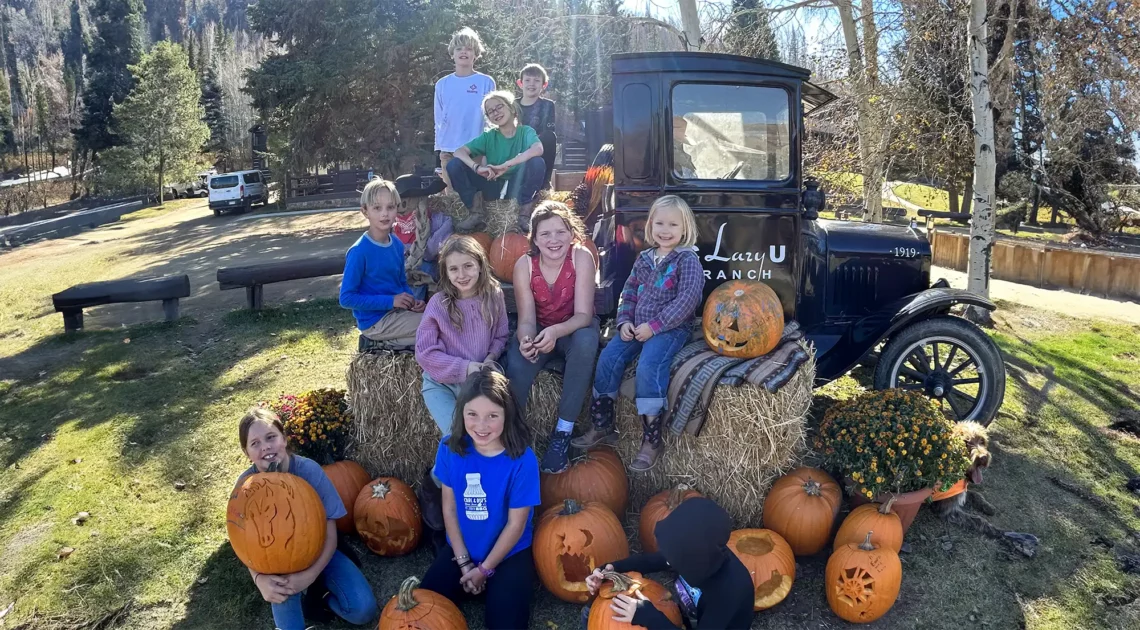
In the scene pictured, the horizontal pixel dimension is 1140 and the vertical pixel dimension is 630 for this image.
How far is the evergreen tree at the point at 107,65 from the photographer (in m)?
41.8

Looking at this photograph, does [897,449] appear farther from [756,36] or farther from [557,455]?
[756,36]

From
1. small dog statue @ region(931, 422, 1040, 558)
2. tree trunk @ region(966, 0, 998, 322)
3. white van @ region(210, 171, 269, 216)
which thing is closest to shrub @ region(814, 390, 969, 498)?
small dog statue @ region(931, 422, 1040, 558)

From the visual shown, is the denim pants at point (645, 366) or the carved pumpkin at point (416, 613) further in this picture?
the denim pants at point (645, 366)

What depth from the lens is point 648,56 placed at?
13.6ft

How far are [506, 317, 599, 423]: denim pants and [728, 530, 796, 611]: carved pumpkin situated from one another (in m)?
1.12

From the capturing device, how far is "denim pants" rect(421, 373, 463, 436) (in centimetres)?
393

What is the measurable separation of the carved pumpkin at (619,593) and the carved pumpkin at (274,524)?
1.36 meters

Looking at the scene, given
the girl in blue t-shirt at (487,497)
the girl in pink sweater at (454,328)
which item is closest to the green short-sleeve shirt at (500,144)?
the girl in pink sweater at (454,328)

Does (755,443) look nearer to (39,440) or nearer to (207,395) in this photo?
(207,395)

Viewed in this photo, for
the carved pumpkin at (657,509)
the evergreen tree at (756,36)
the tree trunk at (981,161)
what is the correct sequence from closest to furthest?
1. the carved pumpkin at (657,509)
2. the tree trunk at (981,161)
3. the evergreen tree at (756,36)

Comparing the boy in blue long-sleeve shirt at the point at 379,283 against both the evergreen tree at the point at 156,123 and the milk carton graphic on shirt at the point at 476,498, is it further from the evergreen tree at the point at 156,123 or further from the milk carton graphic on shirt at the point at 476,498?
the evergreen tree at the point at 156,123

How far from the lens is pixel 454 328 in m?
3.96

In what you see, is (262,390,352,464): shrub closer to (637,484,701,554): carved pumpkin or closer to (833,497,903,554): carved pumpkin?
(637,484,701,554): carved pumpkin

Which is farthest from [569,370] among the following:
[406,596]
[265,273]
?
[265,273]
